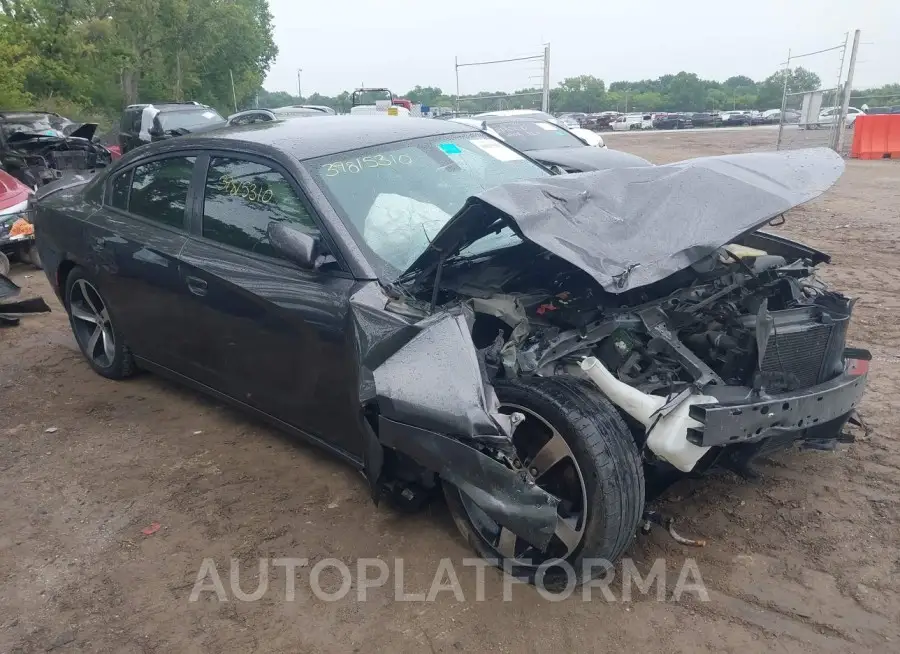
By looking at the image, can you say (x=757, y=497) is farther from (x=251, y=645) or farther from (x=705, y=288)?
(x=251, y=645)

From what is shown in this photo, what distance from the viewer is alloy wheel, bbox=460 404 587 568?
261 cm

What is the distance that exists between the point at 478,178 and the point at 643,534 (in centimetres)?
199

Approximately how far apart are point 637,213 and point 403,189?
1170 millimetres

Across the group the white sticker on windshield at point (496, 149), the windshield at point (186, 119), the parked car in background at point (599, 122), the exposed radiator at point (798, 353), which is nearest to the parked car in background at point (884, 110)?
the parked car in background at point (599, 122)

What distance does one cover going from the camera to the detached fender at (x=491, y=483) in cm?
238

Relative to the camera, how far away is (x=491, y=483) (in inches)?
96.3

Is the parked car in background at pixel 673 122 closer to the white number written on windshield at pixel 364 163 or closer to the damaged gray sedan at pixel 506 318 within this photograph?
the damaged gray sedan at pixel 506 318

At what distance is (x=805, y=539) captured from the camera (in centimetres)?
290

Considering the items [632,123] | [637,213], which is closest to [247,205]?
[637,213]

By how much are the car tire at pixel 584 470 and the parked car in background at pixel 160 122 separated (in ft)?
39.9

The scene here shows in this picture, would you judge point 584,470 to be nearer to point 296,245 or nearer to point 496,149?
point 296,245

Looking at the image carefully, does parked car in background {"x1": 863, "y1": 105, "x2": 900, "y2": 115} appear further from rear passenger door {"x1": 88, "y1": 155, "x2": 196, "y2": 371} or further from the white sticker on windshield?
rear passenger door {"x1": 88, "y1": 155, "x2": 196, "y2": 371}

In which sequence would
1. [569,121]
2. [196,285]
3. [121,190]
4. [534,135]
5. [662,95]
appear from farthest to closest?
[662,95] → [569,121] → [534,135] → [121,190] → [196,285]

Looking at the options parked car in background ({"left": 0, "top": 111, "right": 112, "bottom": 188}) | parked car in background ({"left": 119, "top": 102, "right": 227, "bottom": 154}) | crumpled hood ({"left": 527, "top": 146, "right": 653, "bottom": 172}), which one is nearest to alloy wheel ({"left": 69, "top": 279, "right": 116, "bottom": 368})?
crumpled hood ({"left": 527, "top": 146, "right": 653, "bottom": 172})
